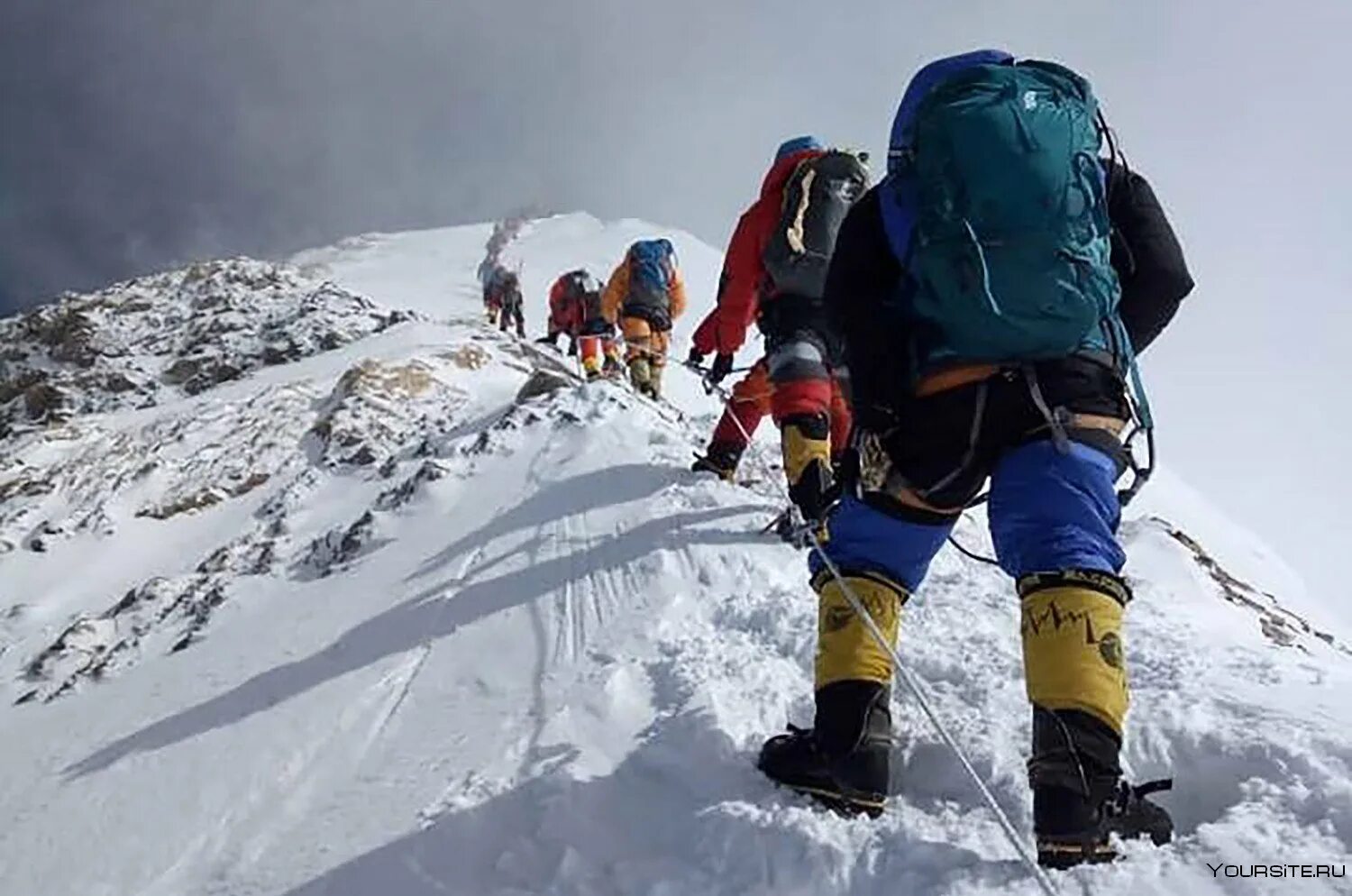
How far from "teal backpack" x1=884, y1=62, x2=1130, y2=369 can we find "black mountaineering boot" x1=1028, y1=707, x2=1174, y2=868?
935 mm

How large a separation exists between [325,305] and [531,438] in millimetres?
16148

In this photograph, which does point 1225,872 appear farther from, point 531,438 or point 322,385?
point 322,385

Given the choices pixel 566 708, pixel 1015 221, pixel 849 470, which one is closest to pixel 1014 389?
pixel 1015 221

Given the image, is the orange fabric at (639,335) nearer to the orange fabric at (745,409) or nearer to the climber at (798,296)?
the orange fabric at (745,409)

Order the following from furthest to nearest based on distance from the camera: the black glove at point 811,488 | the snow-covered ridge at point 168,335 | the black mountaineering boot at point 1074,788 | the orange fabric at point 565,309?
the snow-covered ridge at point 168,335 → the orange fabric at point 565,309 → the black glove at point 811,488 → the black mountaineering boot at point 1074,788

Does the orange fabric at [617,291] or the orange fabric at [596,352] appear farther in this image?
the orange fabric at [596,352]

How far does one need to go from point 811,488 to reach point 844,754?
2.62 meters

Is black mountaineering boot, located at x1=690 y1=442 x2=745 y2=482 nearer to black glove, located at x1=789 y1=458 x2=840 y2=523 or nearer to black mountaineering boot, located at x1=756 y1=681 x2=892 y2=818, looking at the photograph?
black glove, located at x1=789 y1=458 x2=840 y2=523

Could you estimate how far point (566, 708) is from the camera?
393cm

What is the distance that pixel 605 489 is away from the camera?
7.00 metres

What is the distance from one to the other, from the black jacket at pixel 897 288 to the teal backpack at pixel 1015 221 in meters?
0.22

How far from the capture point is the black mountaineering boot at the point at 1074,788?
95.7 inches

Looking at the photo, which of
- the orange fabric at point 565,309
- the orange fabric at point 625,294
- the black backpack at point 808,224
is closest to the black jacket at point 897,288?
the black backpack at point 808,224

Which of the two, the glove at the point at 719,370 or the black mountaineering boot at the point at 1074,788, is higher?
the glove at the point at 719,370
